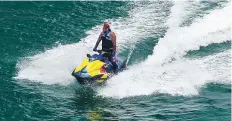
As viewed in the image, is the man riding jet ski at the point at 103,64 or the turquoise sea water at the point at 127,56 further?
the man riding jet ski at the point at 103,64

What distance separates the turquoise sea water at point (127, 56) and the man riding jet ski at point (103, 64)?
0.43 meters

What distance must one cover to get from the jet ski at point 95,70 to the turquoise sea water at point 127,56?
425 mm

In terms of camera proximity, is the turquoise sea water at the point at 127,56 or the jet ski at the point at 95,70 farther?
the jet ski at the point at 95,70

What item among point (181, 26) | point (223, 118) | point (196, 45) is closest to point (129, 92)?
point (223, 118)

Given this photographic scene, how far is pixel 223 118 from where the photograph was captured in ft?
55.9

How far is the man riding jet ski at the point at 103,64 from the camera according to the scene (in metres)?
18.5

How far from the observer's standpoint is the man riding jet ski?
60.7 feet

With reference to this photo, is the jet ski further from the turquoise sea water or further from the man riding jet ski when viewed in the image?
the turquoise sea water

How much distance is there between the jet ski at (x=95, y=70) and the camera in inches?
727

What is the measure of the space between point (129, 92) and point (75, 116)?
102 inches

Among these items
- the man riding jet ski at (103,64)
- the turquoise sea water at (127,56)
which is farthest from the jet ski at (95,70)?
the turquoise sea water at (127,56)

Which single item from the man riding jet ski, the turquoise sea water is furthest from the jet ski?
the turquoise sea water

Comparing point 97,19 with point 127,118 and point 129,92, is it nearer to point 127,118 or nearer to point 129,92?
point 129,92

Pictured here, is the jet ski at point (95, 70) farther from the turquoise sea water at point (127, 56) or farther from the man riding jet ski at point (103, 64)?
the turquoise sea water at point (127, 56)
